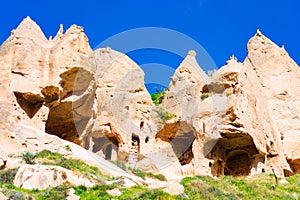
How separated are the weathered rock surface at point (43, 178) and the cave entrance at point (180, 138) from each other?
46.6 ft

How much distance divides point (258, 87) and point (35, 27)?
15460 mm

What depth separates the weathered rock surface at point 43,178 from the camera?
1750 centimetres

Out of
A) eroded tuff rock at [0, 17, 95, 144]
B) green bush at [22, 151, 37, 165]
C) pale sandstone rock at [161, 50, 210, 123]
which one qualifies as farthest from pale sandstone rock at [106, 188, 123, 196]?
pale sandstone rock at [161, 50, 210, 123]

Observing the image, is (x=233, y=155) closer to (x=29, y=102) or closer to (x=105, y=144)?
(x=105, y=144)

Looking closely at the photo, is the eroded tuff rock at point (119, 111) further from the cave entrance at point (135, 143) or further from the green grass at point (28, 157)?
the green grass at point (28, 157)

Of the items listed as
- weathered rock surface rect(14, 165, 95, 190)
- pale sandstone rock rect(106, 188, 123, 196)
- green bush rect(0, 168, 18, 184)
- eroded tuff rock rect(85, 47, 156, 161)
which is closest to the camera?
pale sandstone rock rect(106, 188, 123, 196)

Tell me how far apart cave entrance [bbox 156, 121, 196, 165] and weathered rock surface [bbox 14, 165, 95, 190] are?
14.2 metres

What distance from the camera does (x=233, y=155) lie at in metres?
31.9

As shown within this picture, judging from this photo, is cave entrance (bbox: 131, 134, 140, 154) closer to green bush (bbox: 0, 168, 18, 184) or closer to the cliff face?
the cliff face

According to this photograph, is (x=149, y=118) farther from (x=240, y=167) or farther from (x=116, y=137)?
(x=240, y=167)

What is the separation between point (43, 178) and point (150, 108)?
17.3 meters

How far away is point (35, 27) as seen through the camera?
92.3 ft

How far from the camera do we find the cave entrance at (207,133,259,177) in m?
29.8

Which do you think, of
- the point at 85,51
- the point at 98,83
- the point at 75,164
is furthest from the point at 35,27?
the point at 75,164
